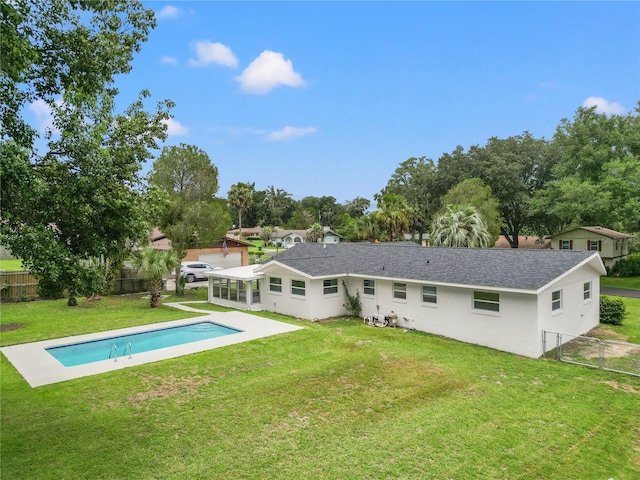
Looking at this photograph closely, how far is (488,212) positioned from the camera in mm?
42812

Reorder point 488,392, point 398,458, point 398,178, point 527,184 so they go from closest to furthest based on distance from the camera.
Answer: point 398,458, point 488,392, point 527,184, point 398,178

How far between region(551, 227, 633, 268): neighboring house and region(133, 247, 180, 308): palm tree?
3668 cm

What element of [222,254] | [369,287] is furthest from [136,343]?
[222,254]


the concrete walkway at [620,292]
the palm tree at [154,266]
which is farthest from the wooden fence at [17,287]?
the concrete walkway at [620,292]

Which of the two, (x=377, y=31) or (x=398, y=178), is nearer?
(x=377, y=31)

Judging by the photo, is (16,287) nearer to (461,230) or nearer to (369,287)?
(369,287)

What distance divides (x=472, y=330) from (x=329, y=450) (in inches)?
397

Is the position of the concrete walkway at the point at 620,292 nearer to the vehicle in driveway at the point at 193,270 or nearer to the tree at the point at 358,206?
the vehicle in driveway at the point at 193,270

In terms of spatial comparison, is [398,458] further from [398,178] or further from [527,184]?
[398,178]

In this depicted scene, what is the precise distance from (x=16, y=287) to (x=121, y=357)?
15.8 metres

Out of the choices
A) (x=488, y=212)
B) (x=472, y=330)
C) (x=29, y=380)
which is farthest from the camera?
(x=488, y=212)

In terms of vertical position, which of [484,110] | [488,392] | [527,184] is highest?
[484,110]

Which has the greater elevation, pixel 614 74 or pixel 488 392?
pixel 614 74

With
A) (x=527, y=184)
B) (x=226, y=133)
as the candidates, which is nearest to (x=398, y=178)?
(x=527, y=184)
